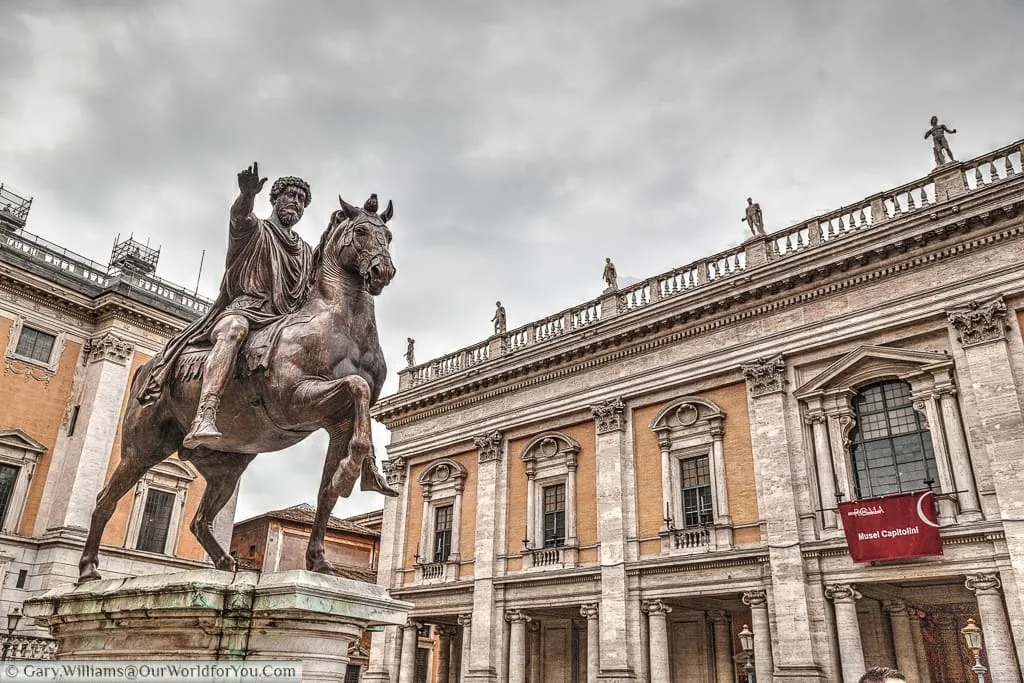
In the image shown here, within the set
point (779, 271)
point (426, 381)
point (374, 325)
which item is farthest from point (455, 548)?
point (374, 325)

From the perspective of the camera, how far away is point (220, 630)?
156 inches

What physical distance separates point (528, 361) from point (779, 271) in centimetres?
838

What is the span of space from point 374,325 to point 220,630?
2.25 m

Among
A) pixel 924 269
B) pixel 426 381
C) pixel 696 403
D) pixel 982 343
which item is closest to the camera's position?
pixel 982 343

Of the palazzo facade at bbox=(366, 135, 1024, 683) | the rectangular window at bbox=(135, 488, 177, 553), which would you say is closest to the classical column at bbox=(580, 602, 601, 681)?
the palazzo facade at bbox=(366, 135, 1024, 683)

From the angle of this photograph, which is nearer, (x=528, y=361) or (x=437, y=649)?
(x=528, y=361)

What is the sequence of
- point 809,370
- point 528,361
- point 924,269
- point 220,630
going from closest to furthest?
point 220,630
point 924,269
point 809,370
point 528,361

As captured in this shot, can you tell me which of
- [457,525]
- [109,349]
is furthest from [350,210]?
[109,349]

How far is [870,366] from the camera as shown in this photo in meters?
17.7

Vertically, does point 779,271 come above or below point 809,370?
above

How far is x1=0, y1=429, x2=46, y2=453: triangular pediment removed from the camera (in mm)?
21750

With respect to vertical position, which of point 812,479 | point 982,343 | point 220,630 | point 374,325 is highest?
point 982,343

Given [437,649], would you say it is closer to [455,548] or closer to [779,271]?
[455,548]

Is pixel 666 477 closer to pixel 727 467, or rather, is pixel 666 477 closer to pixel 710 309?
pixel 727 467
